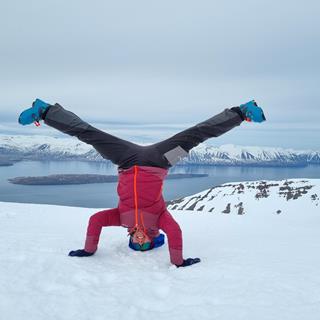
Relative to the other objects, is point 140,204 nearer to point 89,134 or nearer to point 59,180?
point 89,134

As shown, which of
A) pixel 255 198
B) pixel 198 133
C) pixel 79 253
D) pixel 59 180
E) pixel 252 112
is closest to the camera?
pixel 79 253

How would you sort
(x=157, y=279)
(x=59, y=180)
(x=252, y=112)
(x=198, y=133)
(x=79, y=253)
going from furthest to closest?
(x=59, y=180)
(x=198, y=133)
(x=252, y=112)
(x=79, y=253)
(x=157, y=279)

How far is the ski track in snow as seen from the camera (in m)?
2.31

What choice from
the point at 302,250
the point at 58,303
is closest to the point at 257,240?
the point at 302,250

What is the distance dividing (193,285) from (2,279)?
5.44 ft

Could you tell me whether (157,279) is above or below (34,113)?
below

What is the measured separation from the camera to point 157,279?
3096mm

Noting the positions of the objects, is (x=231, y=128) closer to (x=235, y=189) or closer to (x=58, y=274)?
(x=58, y=274)

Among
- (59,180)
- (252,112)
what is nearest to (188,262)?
(252,112)

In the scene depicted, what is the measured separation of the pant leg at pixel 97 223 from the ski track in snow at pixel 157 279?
17cm

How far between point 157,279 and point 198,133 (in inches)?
70.5

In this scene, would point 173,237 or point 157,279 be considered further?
point 173,237

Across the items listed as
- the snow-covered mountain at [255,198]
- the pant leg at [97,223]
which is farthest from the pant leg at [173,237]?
the snow-covered mountain at [255,198]

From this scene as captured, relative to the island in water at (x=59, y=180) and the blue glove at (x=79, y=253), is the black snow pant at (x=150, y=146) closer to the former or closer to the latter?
the blue glove at (x=79, y=253)
